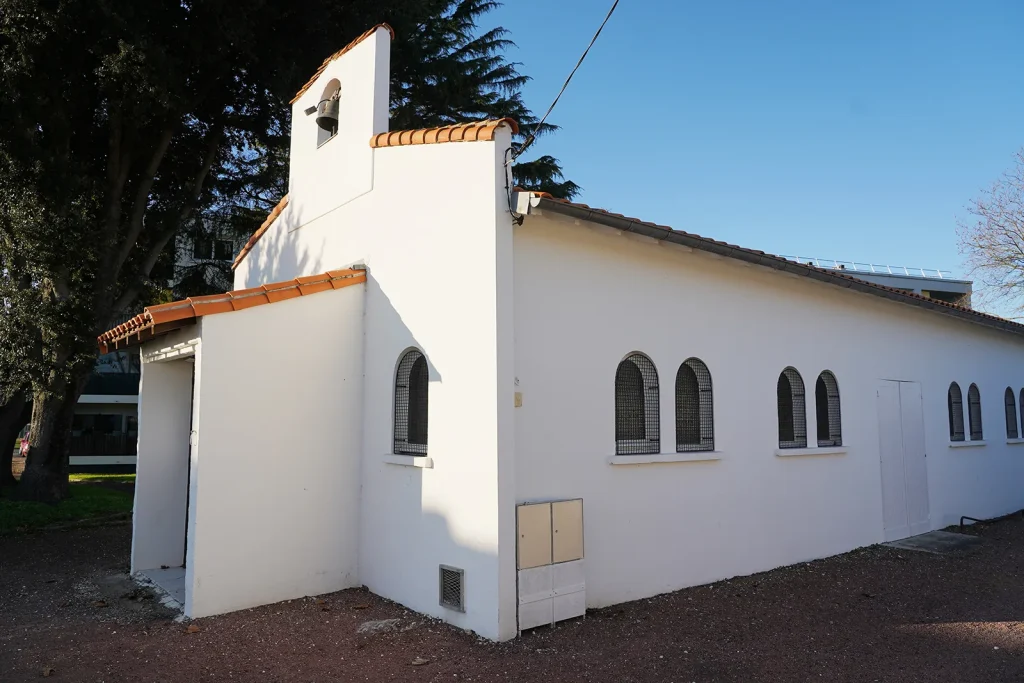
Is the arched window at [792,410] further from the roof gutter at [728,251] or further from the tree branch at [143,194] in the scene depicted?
the tree branch at [143,194]

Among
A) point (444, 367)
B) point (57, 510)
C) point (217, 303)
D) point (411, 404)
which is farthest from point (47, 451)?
point (444, 367)

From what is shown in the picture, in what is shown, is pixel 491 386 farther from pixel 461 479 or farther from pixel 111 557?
pixel 111 557

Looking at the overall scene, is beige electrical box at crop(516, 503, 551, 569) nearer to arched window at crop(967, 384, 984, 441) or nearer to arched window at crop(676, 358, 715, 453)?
arched window at crop(676, 358, 715, 453)

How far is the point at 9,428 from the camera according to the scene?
49.4 ft

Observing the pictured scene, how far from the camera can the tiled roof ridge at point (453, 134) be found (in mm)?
6055

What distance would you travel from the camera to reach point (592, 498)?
21.6ft

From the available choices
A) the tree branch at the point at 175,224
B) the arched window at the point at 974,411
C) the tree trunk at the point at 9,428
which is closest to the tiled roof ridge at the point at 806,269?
the arched window at the point at 974,411

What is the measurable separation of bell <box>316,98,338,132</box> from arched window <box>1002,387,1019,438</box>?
13.7 meters

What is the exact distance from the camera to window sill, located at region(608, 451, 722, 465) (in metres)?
6.82

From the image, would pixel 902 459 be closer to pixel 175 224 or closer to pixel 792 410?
pixel 792 410

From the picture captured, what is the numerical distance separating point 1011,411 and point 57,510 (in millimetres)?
18818

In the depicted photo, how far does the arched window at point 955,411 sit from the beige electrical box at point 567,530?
9.07 meters

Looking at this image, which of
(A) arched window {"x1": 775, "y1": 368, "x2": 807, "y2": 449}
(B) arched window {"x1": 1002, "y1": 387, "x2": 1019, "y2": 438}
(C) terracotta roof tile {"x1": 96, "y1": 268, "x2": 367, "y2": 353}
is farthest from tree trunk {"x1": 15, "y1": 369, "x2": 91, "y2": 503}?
(B) arched window {"x1": 1002, "y1": 387, "x2": 1019, "y2": 438}

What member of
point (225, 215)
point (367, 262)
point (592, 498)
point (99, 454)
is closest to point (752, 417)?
point (592, 498)
